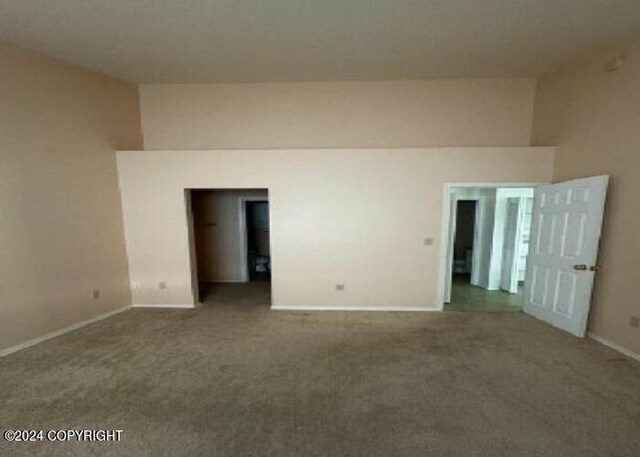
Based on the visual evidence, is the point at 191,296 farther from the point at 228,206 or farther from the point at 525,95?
the point at 525,95

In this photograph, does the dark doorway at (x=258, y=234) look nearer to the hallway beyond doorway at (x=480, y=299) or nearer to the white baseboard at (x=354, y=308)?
the white baseboard at (x=354, y=308)

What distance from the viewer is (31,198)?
3289 mm

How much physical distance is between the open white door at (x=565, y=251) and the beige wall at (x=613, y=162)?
15 cm

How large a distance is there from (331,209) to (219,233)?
9.41 ft

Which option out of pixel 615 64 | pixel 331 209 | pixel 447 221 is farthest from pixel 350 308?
pixel 615 64

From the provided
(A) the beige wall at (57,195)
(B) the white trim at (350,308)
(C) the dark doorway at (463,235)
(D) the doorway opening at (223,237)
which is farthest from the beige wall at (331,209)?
(C) the dark doorway at (463,235)

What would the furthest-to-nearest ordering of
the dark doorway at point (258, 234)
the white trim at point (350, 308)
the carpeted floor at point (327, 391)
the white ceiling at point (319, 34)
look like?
1. the dark doorway at point (258, 234)
2. the white trim at point (350, 308)
3. the white ceiling at point (319, 34)
4. the carpeted floor at point (327, 391)

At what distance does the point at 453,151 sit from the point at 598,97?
5.11 ft

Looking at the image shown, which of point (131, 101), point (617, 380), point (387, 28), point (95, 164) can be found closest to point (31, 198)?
point (95, 164)

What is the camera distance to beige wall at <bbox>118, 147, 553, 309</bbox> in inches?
162

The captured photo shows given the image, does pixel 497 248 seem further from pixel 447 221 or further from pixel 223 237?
pixel 223 237

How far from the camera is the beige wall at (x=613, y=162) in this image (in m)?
3.03

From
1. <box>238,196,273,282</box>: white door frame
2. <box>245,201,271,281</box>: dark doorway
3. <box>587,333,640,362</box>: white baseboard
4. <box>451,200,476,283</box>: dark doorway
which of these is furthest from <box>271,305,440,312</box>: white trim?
<box>451,200,476,283</box>: dark doorway

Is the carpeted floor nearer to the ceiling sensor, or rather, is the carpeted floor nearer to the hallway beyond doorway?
the hallway beyond doorway
